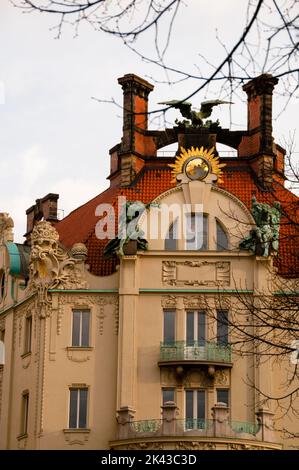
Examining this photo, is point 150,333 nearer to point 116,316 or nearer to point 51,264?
point 116,316

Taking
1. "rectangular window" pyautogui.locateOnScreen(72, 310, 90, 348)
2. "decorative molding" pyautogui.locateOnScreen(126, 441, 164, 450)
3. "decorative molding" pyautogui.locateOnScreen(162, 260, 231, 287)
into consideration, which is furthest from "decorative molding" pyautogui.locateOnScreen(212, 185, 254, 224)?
"decorative molding" pyautogui.locateOnScreen(126, 441, 164, 450)

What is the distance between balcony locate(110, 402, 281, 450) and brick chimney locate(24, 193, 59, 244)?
Result: 16.2 m

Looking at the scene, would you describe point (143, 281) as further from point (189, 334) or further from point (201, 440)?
point (201, 440)

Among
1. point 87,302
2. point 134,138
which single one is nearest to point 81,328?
point 87,302

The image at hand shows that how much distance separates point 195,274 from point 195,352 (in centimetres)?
345

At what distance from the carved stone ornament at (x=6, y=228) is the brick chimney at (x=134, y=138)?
5991 millimetres

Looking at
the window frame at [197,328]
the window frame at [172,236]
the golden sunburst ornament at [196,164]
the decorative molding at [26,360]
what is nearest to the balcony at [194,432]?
the window frame at [197,328]

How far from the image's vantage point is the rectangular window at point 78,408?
48531 mm

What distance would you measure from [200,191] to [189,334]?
630 centimetres

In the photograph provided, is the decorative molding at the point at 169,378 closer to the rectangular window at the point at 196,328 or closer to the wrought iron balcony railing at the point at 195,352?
the wrought iron balcony railing at the point at 195,352

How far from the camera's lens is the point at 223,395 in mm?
48469

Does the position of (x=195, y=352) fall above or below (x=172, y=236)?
below

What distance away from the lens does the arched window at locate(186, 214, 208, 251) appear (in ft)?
164
